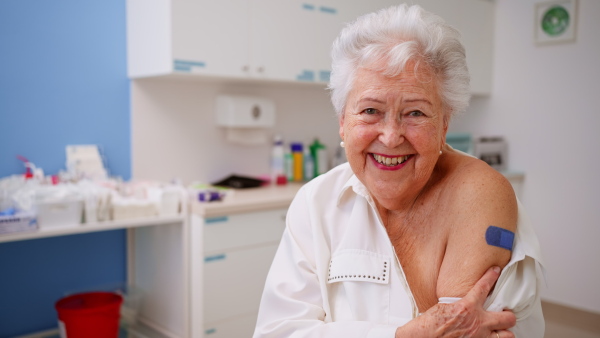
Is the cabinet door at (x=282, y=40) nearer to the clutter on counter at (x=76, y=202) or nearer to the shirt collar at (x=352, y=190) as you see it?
the clutter on counter at (x=76, y=202)

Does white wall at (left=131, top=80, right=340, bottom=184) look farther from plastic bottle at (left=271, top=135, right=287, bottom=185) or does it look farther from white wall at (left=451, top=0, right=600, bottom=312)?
white wall at (left=451, top=0, right=600, bottom=312)

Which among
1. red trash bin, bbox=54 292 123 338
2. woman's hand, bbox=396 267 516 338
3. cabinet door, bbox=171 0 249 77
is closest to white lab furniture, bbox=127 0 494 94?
cabinet door, bbox=171 0 249 77

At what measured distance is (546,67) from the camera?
3793mm

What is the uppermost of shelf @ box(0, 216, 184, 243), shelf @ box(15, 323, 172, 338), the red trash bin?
shelf @ box(0, 216, 184, 243)

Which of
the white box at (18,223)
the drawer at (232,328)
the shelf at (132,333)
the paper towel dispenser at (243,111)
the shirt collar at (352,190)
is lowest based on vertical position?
the shelf at (132,333)

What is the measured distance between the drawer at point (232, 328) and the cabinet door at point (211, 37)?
1236mm

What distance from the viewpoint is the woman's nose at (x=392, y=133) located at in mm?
1135

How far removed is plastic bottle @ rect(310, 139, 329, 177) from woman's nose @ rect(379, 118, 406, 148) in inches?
97.1

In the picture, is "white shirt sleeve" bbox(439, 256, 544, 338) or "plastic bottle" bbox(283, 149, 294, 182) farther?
"plastic bottle" bbox(283, 149, 294, 182)

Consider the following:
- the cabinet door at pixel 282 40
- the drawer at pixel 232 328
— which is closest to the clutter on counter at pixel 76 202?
the drawer at pixel 232 328

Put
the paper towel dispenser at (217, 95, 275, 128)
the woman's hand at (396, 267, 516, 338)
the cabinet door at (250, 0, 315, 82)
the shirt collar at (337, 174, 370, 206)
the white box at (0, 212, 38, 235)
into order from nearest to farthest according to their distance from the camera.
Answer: the woman's hand at (396, 267, 516, 338)
the shirt collar at (337, 174, 370, 206)
the white box at (0, 212, 38, 235)
the cabinet door at (250, 0, 315, 82)
the paper towel dispenser at (217, 95, 275, 128)

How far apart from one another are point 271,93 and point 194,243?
1.25 meters

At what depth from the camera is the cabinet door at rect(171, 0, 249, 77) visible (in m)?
2.60

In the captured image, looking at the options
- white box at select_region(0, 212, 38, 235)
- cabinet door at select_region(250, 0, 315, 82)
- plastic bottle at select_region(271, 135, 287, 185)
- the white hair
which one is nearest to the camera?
the white hair
